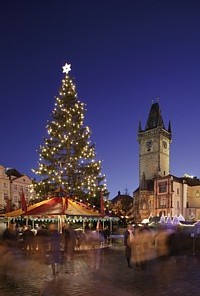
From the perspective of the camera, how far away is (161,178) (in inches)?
3191

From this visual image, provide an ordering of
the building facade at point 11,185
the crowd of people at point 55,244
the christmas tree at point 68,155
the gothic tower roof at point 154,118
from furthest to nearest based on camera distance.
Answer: the gothic tower roof at point 154,118 → the building facade at point 11,185 → the christmas tree at point 68,155 → the crowd of people at point 55,244

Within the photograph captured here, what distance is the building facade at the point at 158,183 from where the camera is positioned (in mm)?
79125

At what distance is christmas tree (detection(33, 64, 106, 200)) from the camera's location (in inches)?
983

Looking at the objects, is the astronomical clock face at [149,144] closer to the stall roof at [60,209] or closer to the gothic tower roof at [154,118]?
the gothic tower roof at [154,118]

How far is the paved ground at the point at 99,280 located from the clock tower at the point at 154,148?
244ft

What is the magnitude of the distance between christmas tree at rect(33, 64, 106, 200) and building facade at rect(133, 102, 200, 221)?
181ft

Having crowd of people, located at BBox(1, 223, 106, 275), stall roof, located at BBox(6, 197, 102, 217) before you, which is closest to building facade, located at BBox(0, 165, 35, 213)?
stall roof, located at BBox(6, 197, 102, 217)

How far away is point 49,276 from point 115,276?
2127mm

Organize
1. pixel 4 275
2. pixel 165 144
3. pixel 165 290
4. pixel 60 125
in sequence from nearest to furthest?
1. pixel 165 290
2. pixel 4 275
3. pixel 60 125
4. pixel 165 144

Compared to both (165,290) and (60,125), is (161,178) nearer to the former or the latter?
(60,125)

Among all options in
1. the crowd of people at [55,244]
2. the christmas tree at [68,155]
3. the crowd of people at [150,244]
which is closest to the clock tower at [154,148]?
the christmas tree at [68,155]

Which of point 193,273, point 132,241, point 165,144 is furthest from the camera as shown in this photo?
point 165,144

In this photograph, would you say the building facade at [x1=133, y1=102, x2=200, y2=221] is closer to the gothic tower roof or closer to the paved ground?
the gothic tower roof

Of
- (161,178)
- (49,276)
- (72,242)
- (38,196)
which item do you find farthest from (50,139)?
(161,178)
